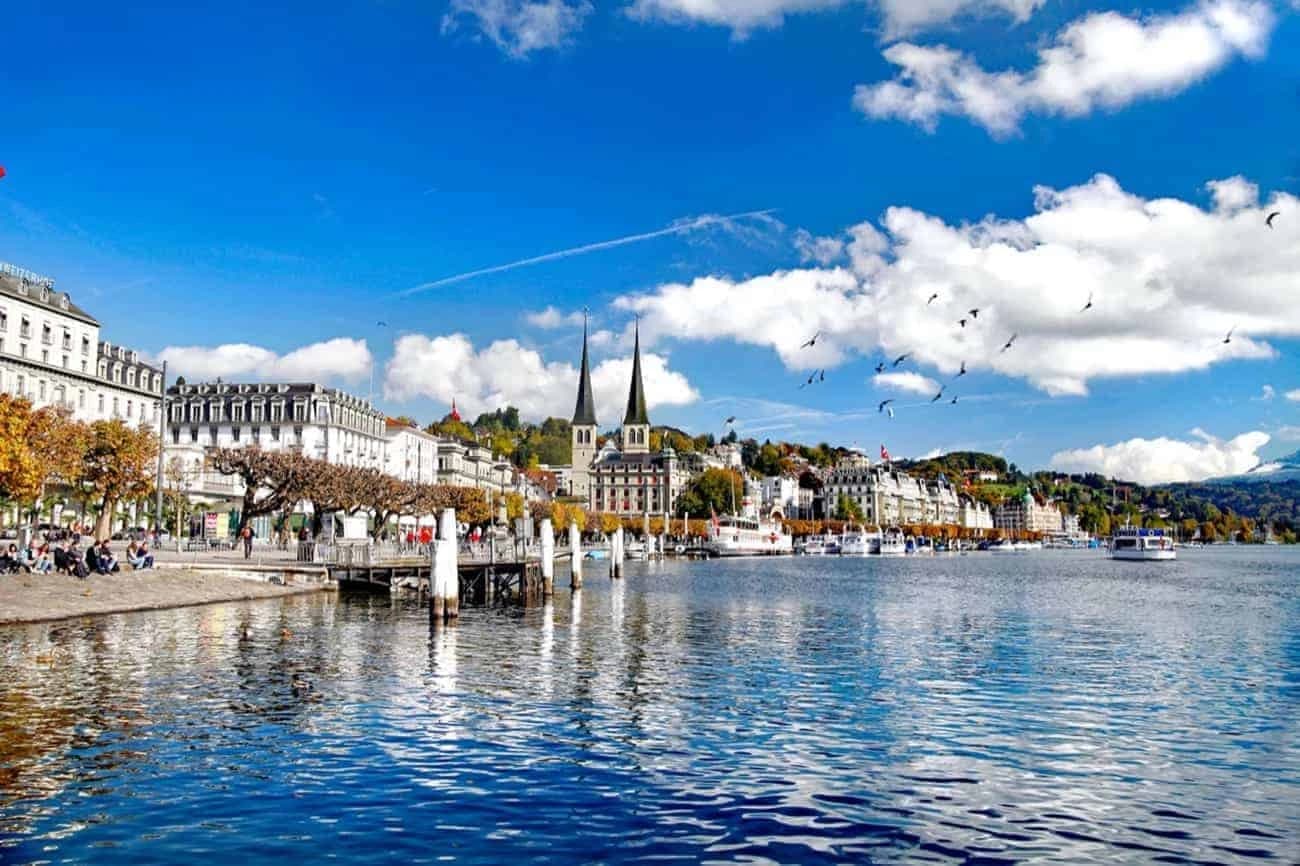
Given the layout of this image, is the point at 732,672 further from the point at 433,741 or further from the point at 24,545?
the point at 24,545

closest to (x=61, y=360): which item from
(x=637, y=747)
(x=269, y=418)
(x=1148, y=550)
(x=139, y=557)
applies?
(x=269, y=418)

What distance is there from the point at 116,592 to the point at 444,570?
14.1m

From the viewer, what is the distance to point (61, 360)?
9431 centimetres

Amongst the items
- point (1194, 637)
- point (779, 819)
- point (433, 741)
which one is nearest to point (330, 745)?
point (433, 741)

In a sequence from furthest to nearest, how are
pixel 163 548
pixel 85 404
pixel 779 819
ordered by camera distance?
pixel 85 404, pixel 163 548, pixel 779 819

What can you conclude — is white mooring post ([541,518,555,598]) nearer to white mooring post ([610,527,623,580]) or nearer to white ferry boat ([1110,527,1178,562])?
white mooring post ([610,527,623,580])

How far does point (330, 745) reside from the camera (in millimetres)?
21281

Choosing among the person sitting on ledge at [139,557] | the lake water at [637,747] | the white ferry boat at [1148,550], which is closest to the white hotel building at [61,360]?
the person sitting on ledge at [139,557]

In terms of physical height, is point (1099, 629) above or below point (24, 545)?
below

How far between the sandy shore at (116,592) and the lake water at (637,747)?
202 cm

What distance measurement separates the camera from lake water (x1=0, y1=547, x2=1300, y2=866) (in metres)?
15.5

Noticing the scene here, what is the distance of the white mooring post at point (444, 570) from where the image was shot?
156 ft

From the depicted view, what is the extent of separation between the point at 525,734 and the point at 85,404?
88.5 meters

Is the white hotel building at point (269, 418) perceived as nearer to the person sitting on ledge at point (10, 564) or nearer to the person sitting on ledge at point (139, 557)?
the person sitting on ledge at point (139, 557)
